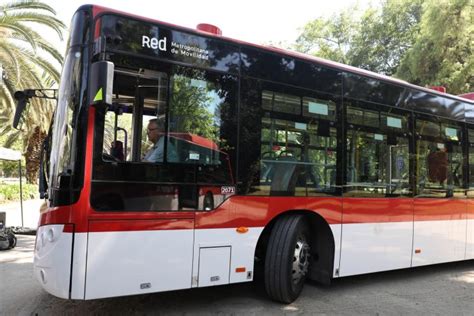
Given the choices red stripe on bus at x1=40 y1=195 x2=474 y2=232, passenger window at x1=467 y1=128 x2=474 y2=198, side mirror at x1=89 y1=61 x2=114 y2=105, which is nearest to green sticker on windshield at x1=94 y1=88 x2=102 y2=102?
side mirror at x1=89 y1=61 x2=114 y2=105

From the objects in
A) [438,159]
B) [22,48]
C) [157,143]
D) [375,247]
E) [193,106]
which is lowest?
[375,247]

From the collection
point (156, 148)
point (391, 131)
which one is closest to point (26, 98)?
point (156, 148)

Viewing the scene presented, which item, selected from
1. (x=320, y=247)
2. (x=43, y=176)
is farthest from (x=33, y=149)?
(x=320, y=247)

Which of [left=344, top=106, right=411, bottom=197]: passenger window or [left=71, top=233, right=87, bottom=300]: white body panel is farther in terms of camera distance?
[left=344, top=106, right=411, bottom=197]: passenger window

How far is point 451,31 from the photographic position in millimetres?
18016

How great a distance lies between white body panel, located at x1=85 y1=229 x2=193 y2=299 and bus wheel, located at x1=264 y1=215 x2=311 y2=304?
1.18 meters

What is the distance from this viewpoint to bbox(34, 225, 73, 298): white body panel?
4109 millimetres

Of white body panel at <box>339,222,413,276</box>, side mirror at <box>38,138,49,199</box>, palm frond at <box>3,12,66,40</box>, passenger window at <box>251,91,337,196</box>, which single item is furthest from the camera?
palm frond at <box>3,12,66,40</box>

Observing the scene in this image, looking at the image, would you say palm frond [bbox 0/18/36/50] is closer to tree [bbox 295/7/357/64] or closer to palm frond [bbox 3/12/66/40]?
palm frond [bbox 3/12/66/40]

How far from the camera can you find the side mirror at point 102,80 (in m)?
4.00

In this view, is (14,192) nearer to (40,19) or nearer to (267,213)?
(40,19)

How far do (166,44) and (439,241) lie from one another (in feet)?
18.1

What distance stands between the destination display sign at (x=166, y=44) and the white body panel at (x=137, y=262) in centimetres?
178

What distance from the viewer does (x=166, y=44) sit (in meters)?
4.67
